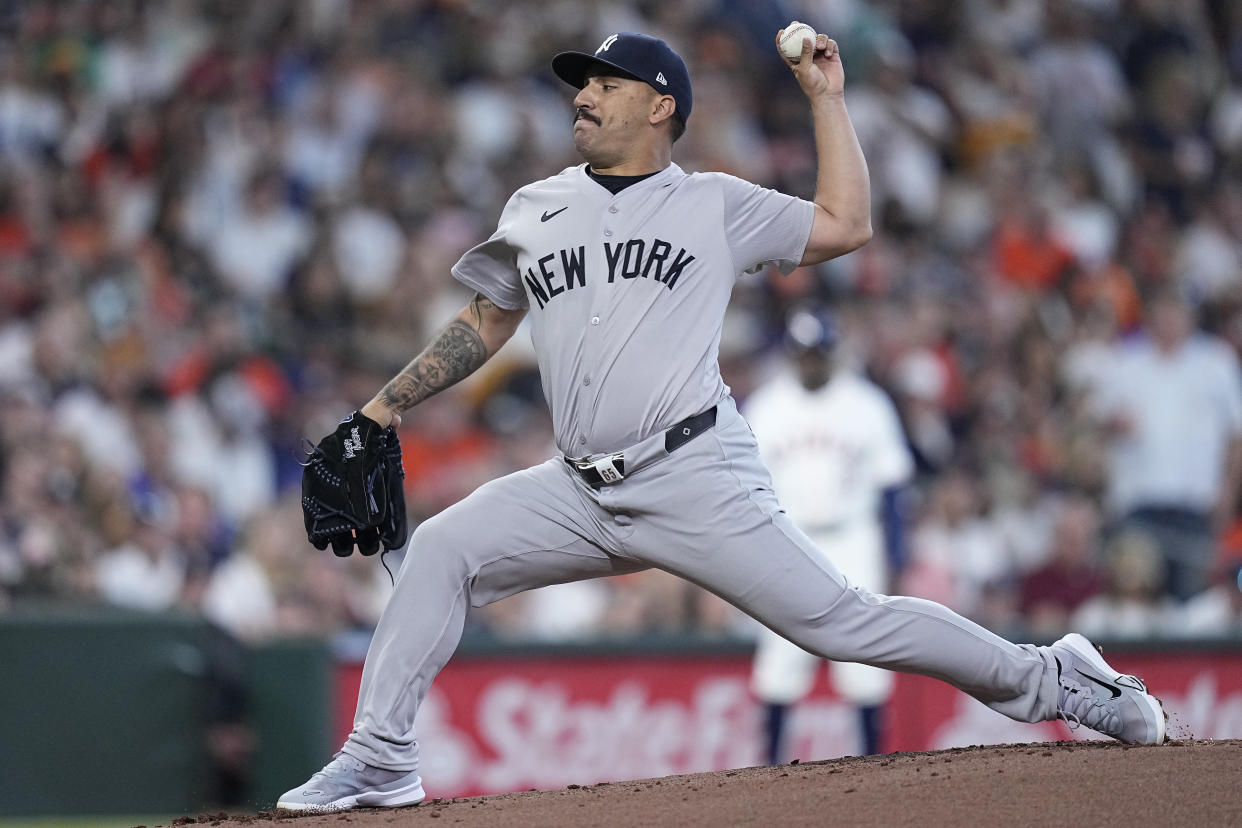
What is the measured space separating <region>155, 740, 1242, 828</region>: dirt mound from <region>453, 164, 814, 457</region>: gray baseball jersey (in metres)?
0.98

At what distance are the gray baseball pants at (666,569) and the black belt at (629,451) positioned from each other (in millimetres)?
21

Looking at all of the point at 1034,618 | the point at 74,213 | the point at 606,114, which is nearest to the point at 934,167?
the point at 1034,618

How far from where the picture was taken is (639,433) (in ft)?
15.2

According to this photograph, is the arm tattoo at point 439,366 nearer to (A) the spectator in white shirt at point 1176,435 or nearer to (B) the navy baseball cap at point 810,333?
(B) the navy baseball cap at point 810,333

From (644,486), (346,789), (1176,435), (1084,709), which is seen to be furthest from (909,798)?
(1176,435)

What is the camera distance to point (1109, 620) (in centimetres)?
927

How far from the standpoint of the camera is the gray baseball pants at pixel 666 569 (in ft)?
15.1

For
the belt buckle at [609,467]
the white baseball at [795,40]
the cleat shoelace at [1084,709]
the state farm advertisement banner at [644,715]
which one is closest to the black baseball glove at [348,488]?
the belt buckle at [609,467]

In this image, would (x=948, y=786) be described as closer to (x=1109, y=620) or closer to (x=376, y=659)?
(x=376, y=659)

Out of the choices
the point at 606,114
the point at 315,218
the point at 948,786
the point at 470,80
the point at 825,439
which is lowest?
the point at 948,786

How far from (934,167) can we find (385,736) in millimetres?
8752

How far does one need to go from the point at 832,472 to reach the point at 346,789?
3809 millimetres

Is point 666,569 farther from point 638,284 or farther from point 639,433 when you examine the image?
point 638,284

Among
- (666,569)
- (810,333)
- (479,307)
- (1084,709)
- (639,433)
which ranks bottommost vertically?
(1084,709)
